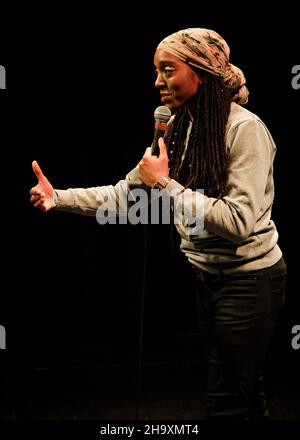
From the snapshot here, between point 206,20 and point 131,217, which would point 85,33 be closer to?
point 206,20

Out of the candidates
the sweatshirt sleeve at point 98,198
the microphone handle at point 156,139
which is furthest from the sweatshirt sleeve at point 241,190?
the sweatshirt sleeve at point 98,198

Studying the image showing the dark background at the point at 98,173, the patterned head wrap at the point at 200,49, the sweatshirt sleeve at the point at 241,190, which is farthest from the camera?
the dark background at the point at 98,173

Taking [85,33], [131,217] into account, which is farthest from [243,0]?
[131,217]

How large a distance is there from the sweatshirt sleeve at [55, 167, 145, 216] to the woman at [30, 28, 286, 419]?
0.18 meters

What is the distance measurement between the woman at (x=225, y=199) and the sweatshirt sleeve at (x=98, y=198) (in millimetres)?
180

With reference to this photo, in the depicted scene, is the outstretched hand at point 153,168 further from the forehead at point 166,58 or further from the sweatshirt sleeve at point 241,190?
the forehead at point 166,58

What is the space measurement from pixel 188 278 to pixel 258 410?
4.84 ft

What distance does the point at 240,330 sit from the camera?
4.85 feet

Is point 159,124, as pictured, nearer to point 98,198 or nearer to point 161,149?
point 161,149

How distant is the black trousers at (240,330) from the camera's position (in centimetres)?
148

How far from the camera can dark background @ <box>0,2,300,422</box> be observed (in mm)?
2639

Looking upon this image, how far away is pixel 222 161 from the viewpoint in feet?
4.63

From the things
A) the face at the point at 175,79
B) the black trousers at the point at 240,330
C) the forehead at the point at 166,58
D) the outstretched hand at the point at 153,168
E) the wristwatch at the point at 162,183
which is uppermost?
the forehead at the point at 166,58

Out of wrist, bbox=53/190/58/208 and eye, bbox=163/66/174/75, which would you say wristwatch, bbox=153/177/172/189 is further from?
wrist, bbox=53/190/58/208
